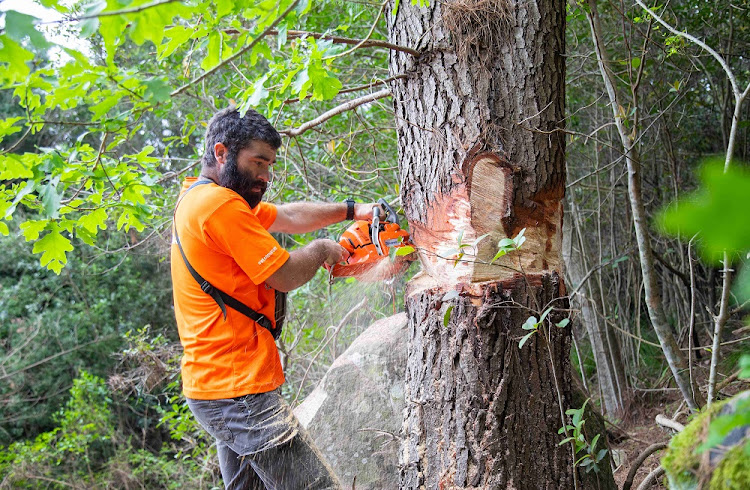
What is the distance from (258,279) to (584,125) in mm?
4136

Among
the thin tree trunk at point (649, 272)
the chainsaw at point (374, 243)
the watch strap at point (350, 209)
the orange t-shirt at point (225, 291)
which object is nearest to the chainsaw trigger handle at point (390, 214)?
the chainsaw at point (374, 243)

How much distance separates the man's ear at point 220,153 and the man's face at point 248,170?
22 mm

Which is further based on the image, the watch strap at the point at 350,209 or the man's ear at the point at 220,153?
the watch strap at the point at 350,209

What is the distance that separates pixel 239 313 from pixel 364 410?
131 cm

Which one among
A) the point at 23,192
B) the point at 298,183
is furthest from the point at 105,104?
the point at 298,183

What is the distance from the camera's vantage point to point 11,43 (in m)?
1.58

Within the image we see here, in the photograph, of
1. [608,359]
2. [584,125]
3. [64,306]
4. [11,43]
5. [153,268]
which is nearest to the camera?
[11,43]

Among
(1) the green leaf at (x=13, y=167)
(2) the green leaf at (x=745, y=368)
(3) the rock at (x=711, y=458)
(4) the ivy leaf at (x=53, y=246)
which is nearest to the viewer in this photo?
(2) the green leaf at (x=745, y=368)

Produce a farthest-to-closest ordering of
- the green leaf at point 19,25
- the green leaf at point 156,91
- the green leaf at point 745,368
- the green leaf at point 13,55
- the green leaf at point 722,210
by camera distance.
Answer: the green leaf at point 156,91
the green leaf at point 13,55
the green leaf at point 19,25
the green leaf at point 745,368
the green leaf at point 722,210

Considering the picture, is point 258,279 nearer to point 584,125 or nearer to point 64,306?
point 584,125

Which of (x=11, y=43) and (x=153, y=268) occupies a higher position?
(x=11, y=43)

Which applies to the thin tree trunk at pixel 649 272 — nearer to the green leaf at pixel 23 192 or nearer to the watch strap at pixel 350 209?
the watch strap at pixel 350 209

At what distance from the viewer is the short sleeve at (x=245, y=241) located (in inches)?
102

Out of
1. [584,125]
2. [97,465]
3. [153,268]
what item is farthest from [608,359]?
[153,268]
